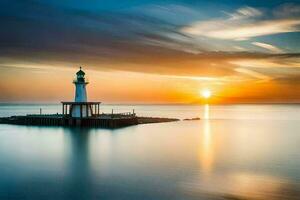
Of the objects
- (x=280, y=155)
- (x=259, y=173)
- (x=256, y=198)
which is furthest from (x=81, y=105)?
(x=256, y=198)

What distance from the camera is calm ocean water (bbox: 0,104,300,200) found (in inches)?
805

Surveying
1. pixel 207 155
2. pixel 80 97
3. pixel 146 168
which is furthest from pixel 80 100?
pixel 146 168

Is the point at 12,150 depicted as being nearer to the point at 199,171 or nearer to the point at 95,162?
the point at 95,162

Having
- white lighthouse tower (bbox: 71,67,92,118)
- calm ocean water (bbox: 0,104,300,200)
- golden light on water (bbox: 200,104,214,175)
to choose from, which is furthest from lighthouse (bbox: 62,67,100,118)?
golden light on water (bbox: 200,104,214,175)

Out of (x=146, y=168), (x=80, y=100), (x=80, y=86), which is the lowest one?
(x=146, y=168)

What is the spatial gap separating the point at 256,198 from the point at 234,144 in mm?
24057

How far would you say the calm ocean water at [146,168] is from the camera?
20438 mm

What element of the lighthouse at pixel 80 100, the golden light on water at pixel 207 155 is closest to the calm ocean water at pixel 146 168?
the golden light on water at pixel 207 155

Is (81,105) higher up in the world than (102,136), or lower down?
higher up

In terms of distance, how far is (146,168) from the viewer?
2723 centimetres

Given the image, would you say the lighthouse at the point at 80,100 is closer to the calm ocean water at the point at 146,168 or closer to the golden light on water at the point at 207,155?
the calm ocean water at the point at 146,168

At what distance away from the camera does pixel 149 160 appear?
30656 millimetres

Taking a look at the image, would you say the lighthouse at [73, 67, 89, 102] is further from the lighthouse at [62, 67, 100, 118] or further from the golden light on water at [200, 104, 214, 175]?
the golden light on water at [200, 104, 214, 175]

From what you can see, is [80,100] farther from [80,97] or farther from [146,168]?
[146,168]
